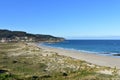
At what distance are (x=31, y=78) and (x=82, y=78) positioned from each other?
453 cm

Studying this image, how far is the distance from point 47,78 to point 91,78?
400 cm

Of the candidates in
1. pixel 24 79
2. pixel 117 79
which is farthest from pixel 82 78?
pixel 24 79

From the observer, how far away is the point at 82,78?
2562 centimetres

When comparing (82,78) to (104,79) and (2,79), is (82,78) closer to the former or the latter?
(104,79)

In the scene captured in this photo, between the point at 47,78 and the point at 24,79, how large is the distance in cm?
215

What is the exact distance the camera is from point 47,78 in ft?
87.7

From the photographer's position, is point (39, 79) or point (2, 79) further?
point (39, 79)

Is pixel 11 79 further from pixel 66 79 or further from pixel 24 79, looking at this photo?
pixel 66 79

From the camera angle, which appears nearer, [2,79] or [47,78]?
[2,79]

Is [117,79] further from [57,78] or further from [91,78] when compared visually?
[57,78]

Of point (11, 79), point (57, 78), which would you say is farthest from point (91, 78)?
point (11, 79)

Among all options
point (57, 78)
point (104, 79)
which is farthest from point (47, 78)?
point (104, 79)

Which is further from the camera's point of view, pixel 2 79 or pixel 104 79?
pixel 104 79

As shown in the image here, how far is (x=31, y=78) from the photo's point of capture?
26.2 metres
